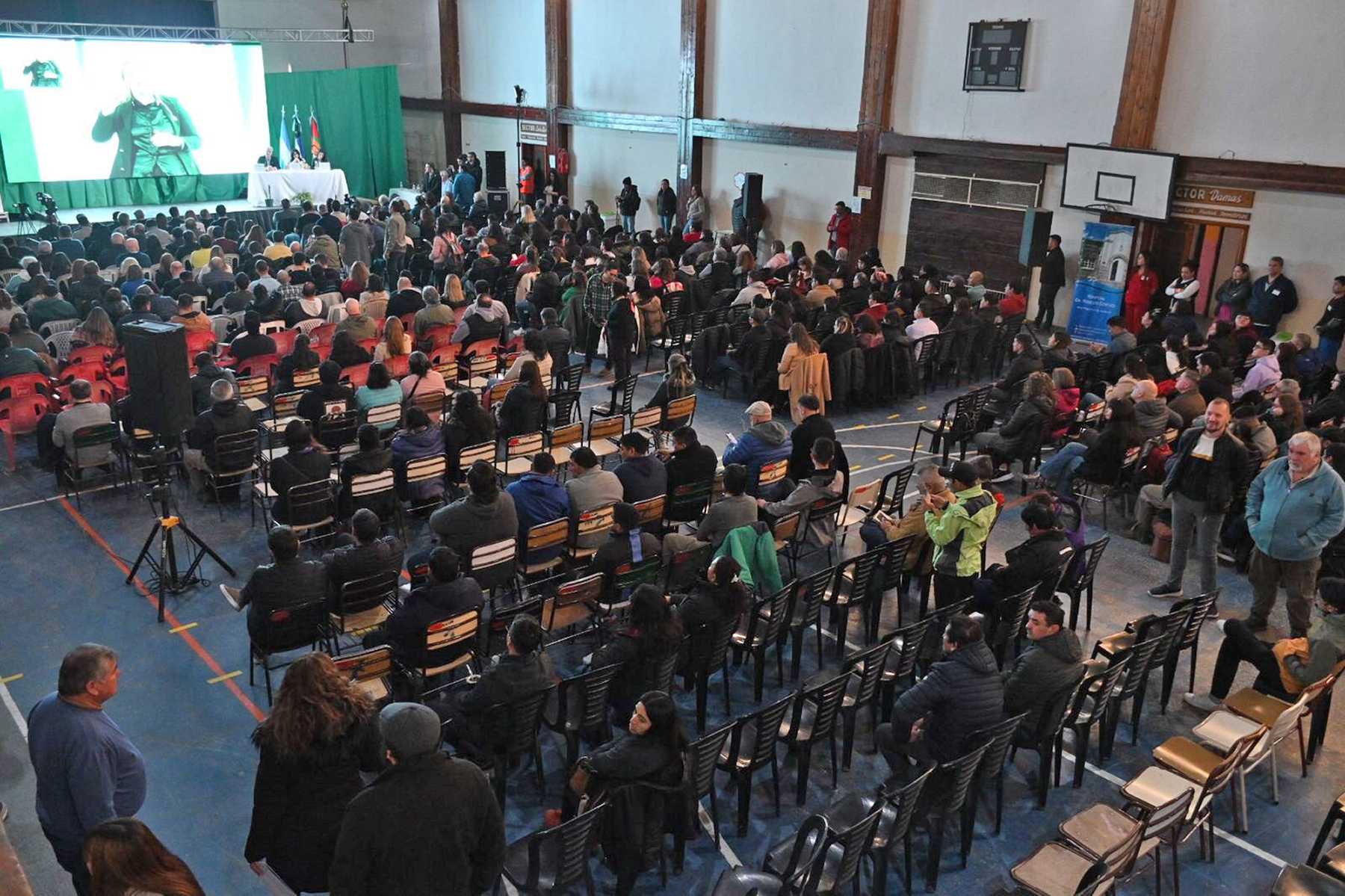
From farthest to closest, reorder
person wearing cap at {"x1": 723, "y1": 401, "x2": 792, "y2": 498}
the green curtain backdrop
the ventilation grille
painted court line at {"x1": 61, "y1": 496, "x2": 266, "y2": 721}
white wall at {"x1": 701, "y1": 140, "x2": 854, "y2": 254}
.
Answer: the green curtain backdrop < white wall at {"x1": 701, "y1": 140, "x2": 854, "y2": 254} < the ventilation grille < person wearing cap at {"x1": 723, "y1": 401, "x2": 792, "y2": 498} < painted court line at {"x1": 61, "y1": 496, "x2": 266, "y2": 721}

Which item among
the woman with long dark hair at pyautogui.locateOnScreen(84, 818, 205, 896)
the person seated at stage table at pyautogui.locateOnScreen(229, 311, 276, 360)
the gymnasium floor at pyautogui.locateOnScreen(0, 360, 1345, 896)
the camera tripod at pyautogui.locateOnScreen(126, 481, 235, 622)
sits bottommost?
the gymnasium floor at pyautogui.locateOnScreen(0, 360, 1345, 896)

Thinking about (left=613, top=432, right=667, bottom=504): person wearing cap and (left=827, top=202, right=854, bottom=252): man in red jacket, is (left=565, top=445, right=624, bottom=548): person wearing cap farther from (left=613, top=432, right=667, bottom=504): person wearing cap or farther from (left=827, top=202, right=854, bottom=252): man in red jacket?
(left=827, top=202, right=854, bottom=252): man in red jacket

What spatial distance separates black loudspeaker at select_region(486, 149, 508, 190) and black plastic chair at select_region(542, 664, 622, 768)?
69.5 ft

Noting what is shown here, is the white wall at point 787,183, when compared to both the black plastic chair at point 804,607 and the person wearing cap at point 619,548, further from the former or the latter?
the person wearing cap at point 619,548

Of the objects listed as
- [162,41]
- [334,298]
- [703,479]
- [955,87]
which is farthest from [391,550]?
[162,41]

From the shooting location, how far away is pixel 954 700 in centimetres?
531

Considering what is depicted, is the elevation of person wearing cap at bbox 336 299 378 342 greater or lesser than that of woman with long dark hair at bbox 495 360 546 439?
greater

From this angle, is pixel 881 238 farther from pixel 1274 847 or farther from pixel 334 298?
pixel 1274 847

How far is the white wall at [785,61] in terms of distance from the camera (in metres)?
19.2

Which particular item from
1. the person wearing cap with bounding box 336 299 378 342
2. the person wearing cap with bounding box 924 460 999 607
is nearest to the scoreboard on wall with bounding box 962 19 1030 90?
the person wearing cap with bounding box 336 299 378 342

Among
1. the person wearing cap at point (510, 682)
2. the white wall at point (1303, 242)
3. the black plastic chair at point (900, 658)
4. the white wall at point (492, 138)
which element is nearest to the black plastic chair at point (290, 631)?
the person wearing cap at point (510, 682)

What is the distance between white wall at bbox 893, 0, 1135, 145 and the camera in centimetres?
1562

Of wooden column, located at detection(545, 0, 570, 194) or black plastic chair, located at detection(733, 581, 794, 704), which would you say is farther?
wooden column, located at detection(545, 0, 570, 194)

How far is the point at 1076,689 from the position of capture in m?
5.89
